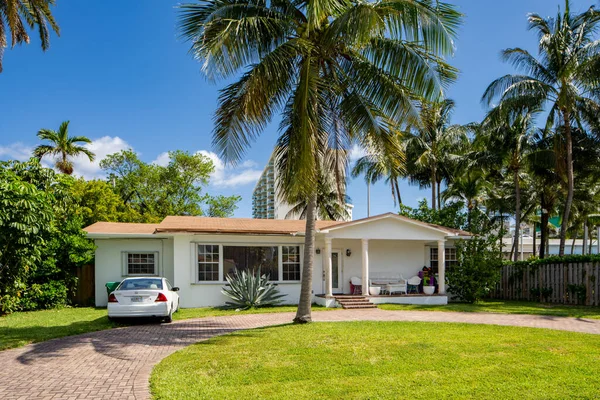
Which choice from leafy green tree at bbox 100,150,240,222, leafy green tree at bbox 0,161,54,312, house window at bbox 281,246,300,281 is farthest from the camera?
leafy green tree at bbox 100,150,240,222

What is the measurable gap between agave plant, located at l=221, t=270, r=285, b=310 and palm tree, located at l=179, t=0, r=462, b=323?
16.9 ft

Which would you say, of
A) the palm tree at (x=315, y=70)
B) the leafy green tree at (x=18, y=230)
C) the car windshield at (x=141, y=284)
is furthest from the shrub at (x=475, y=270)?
the leafy green tree at (x=18, y=230)

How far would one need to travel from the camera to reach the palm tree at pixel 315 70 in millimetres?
10570

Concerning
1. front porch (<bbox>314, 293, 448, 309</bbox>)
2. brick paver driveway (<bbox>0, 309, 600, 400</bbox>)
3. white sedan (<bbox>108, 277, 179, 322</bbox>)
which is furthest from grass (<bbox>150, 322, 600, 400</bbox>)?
front porch (<bbox>314, 293, 448, 309</bbox>)

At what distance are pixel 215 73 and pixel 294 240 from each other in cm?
1011

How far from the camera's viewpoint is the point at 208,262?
18391 millimetres

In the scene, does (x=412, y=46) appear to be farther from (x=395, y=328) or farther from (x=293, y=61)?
(x=395, y=328)

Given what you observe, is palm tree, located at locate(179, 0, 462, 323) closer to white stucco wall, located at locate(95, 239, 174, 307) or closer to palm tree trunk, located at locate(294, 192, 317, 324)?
palm tree trunk, located at locate(294, 192, 317, 324)

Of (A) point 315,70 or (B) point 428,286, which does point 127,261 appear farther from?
(B) point 428,286

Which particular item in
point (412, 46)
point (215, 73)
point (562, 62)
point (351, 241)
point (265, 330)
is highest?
point (562, 62)

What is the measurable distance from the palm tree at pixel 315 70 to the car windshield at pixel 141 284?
434cm

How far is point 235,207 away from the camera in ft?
135

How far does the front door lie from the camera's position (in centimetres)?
2019

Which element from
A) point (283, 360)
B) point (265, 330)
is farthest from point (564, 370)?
point (265, 330)
